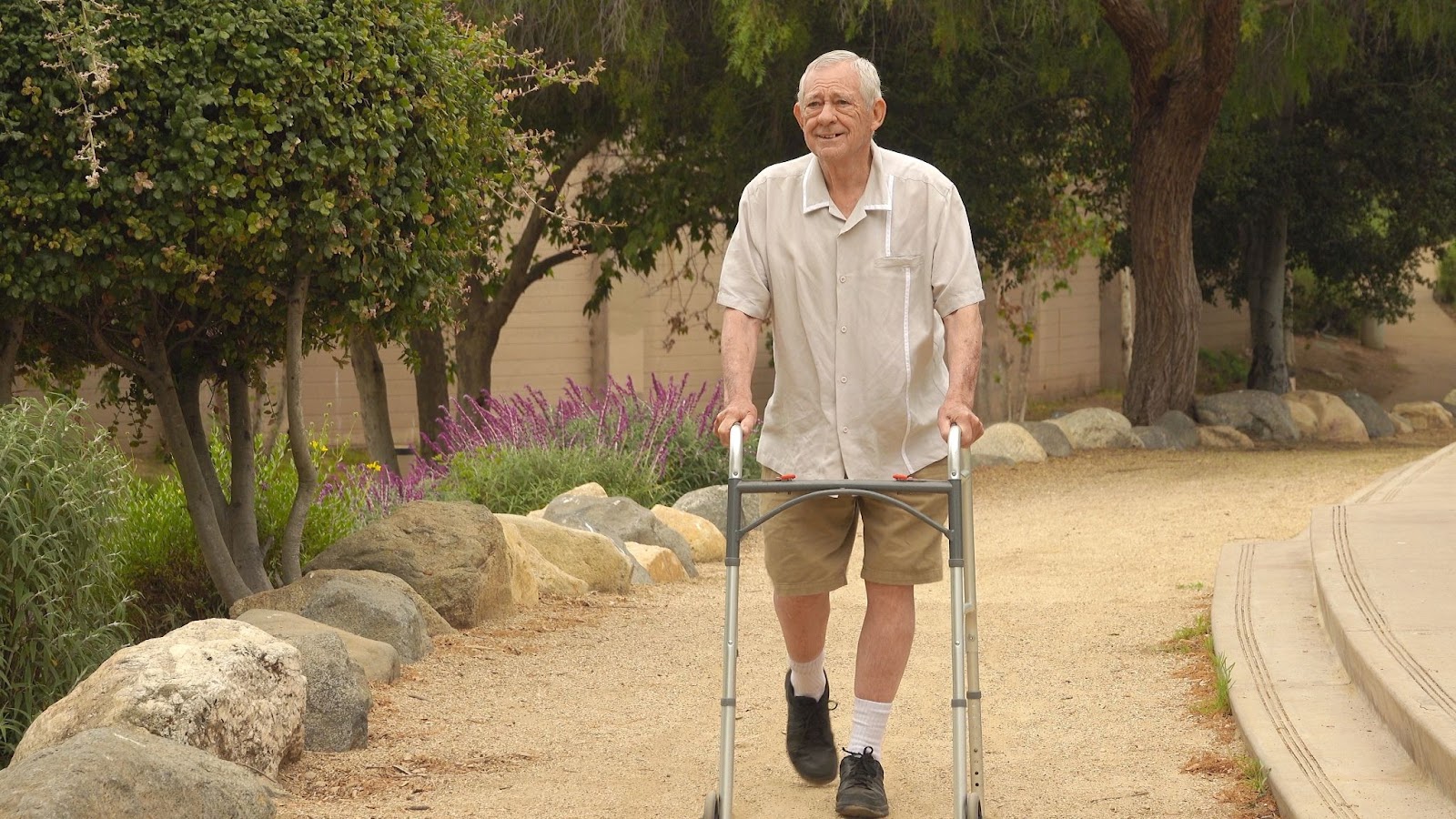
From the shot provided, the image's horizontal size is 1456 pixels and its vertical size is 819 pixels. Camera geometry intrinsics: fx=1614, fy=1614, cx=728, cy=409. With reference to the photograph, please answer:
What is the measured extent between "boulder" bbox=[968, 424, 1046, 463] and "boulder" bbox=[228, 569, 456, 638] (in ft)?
24.8

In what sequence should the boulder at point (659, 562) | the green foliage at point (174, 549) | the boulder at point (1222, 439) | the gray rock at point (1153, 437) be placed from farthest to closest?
1. the boulder at point (1222, 439)
2. the gray rock at point (1153, 437)
3. the boulder at point (659, 562)
4. the green foliage at point (174, 549)

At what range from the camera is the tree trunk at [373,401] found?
15.4 metres

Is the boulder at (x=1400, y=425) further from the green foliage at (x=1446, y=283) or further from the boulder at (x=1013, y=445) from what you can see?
the green foliage at (x=1446, y=283)

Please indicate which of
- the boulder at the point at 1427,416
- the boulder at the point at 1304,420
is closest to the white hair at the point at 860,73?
the boulder at the point at 1304,420

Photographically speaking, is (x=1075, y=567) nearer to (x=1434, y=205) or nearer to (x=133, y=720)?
(x=133, y=720)

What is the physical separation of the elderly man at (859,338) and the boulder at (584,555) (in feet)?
13.3

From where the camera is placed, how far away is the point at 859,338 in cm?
421

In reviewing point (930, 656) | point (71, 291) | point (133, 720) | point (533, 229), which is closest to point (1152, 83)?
point (533, 229)

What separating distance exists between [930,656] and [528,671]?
5.26ft

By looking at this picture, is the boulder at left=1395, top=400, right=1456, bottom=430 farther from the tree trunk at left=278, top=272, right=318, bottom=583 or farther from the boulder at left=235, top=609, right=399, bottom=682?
the boulder at left=235, top=609, right=399, bottom=682

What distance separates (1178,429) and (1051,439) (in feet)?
5.15

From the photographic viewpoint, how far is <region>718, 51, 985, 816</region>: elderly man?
420 centimetres

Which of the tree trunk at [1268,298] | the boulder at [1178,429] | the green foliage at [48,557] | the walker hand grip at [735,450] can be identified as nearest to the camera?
the walker hand grip at [735,450]

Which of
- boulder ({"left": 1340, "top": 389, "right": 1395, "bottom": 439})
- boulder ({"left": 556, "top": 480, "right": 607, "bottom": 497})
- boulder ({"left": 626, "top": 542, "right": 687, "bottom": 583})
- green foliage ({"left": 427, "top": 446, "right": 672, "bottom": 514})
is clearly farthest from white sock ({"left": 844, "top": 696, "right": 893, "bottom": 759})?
boulder ({"left": 1340, "top": 389, "right": 1395, "bottom": 439})
